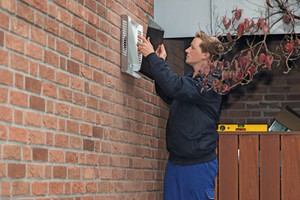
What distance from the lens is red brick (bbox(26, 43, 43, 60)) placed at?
235 cm

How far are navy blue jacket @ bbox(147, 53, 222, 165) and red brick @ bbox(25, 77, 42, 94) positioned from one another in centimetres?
128

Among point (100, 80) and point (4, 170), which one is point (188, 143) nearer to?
point (100, 80)

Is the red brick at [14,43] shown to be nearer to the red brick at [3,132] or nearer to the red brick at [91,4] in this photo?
the red brick at [3,132]

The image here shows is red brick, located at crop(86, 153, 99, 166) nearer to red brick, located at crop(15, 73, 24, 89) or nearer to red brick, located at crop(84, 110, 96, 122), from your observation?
red brick, located at crop(84, 110, 96, 122)

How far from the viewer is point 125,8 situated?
366 centimetres

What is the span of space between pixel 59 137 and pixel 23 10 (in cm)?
62

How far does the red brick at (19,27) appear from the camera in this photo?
223 centimetres

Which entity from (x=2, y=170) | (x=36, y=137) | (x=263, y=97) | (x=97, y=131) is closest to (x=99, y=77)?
(x=97, y=131)

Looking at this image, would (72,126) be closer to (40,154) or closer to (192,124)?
(40,154)

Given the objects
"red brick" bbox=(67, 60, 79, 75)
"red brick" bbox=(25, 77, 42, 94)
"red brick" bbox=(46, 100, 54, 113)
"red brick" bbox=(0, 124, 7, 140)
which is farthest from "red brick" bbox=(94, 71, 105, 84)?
"red brick" bbox=(0, 124, 7, 140)

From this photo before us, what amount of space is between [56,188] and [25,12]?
2.63ft

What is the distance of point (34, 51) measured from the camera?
7.87 ft

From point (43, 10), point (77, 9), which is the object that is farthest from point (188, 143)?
point (43, 10)

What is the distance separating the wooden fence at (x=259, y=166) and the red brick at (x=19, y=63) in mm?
2843
